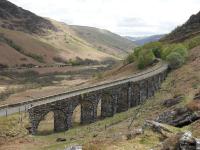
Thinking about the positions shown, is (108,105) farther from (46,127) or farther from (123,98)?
(46,127)

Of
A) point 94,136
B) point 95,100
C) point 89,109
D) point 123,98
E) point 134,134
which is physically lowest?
point 89,109

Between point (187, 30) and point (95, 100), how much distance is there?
9874 centimetres

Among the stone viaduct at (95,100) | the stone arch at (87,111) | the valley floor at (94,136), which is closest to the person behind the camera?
the valley floor at (94,136)

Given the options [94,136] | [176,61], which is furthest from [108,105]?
[176,61]

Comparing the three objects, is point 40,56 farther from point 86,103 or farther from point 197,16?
point 86,103

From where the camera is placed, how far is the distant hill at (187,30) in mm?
133962

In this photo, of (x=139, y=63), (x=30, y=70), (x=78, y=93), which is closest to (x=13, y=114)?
(x=78, y=93)

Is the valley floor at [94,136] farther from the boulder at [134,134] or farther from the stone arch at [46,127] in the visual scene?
the boulder at [134,134]

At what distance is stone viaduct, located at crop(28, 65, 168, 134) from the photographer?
4280 cm

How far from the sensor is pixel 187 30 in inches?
5674

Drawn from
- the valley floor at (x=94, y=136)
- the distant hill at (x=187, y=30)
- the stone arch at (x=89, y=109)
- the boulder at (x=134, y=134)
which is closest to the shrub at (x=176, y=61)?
the valley floor at (x=94, y=136)

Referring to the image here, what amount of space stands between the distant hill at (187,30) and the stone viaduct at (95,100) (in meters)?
59.4

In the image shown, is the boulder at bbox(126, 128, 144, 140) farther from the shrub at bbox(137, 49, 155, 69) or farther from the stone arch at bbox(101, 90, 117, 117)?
the shrub at bbox(137, 49, 155, 69)

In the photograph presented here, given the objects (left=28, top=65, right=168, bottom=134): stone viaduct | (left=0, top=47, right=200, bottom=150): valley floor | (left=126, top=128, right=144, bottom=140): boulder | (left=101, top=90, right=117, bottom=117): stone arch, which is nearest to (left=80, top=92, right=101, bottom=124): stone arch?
(left=28, top=65, right=168, bottom=134): stone viaduct
